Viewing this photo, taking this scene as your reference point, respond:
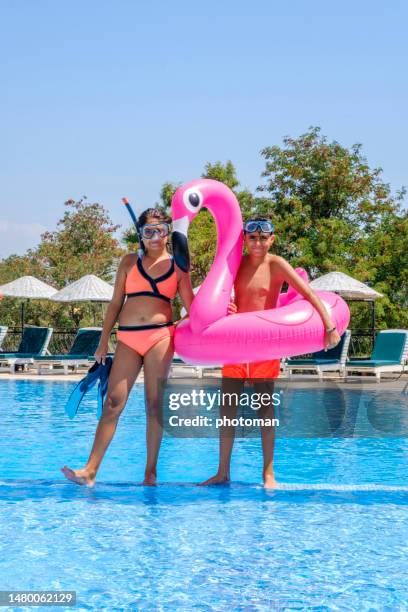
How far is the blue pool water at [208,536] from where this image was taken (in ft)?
10.5

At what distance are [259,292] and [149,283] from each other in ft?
2.22

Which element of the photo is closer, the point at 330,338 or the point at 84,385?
the point at 330,338

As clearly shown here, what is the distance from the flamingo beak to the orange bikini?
10cm

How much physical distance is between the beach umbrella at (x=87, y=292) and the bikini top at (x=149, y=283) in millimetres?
14359

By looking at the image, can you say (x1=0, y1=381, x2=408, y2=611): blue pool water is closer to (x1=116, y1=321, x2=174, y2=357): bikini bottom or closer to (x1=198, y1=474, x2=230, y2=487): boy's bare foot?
(x1=198, y1=474, x2=230, y2=487): boy's bare foot

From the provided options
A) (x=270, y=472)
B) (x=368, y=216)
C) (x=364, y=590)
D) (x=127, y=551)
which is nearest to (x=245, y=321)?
(x=270, y=472)

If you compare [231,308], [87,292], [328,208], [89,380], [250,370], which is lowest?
[89,380]

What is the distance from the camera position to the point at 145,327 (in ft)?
15.6

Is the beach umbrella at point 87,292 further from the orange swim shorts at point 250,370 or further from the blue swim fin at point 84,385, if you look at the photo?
the orange swim shorts at point 250,370

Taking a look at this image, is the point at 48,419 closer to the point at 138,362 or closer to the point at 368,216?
the point at 138,362

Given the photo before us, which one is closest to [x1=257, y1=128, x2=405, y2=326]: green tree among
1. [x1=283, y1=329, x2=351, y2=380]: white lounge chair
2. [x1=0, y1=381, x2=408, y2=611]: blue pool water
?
[x1=283, y1=329, x2=351, y2=380]: white lounge chair

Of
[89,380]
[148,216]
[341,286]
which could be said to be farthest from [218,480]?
[341,286]

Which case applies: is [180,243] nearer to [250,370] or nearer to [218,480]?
[250,370]

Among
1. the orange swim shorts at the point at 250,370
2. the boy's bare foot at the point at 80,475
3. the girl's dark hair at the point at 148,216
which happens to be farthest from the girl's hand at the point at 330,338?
the boy's bare foot at the point at 80,475
